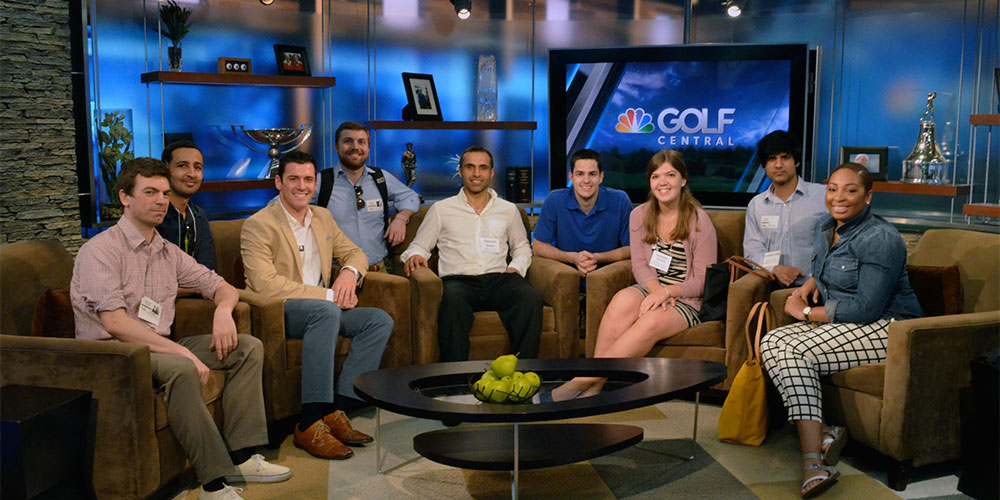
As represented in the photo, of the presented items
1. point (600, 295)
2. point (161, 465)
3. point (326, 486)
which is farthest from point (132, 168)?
point (600, 295)

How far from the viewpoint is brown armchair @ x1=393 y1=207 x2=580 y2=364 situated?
4.20 meters

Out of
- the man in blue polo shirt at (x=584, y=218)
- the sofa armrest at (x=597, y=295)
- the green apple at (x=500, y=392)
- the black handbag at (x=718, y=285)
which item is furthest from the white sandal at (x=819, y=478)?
the man in blue polo shirt at (x=584, y=218)

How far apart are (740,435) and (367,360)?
5.35ft

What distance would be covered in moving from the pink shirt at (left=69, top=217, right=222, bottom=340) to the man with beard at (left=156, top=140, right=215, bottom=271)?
1.27ft

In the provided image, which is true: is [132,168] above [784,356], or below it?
above

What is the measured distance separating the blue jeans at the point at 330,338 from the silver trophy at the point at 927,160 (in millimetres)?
3227

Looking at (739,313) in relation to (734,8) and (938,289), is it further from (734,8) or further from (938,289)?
(734,8)

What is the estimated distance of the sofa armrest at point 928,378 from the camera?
3.17 meters

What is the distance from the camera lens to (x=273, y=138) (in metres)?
5.47

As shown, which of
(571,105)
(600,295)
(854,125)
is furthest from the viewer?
(571,105)

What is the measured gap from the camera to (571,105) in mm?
6047

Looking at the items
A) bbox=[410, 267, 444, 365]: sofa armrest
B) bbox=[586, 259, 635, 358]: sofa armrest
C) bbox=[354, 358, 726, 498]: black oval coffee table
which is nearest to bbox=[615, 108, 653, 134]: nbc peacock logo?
bbox=[586, 259, 635, 358]: sofa armrest

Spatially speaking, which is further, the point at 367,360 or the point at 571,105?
the point at 571,105

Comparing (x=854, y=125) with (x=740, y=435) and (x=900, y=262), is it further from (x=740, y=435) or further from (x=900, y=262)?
(x=740, y=435)
